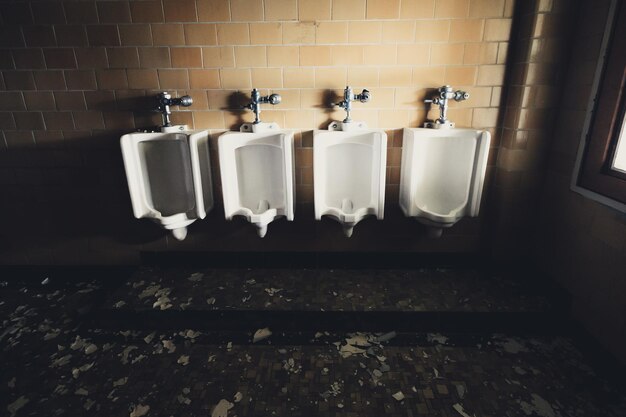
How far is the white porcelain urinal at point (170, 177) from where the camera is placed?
6.20ft

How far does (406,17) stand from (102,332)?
2323mm

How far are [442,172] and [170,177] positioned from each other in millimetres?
1563

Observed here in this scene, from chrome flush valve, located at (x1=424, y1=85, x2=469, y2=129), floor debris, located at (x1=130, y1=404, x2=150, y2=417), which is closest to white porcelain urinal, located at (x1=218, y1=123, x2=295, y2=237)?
chrome flush valve, located at (x1=424, y1=85, x2=469, y2=129)

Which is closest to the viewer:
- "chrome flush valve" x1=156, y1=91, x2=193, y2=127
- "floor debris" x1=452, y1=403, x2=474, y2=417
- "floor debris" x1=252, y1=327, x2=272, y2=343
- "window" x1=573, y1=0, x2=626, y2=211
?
"floor debris" x1=452, y1=403, x2=474, y2=417

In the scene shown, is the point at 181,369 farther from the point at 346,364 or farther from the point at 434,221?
the point at 434,221

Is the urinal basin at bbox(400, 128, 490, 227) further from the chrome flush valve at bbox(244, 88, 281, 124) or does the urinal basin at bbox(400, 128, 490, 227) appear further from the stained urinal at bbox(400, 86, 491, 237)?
the chrome flush valve at bbox(244, 88, 281, 124)

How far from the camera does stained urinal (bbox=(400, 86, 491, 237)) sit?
1.87 metres

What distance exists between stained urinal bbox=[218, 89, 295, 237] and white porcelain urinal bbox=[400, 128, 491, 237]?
2.10 feet

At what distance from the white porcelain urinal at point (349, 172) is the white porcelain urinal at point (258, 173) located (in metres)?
0.16

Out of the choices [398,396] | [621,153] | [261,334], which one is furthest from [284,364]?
[621,153]

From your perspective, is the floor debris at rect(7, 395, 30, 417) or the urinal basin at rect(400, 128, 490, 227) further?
the urinal basin at rect(400, 128, 490, 227)

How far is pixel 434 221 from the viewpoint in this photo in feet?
6.24

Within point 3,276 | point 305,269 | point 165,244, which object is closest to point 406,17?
point 305,269

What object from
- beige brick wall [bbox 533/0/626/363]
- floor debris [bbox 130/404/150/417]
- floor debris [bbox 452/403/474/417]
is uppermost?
beige brick wall [bbox 533/0/626/363]
